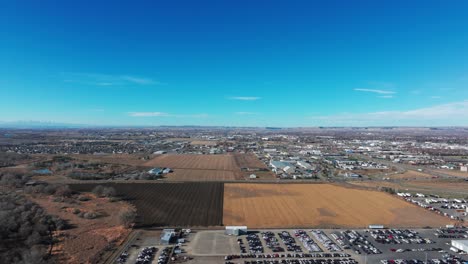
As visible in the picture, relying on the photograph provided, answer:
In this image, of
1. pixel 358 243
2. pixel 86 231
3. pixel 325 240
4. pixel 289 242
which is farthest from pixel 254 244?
pixel 86 231

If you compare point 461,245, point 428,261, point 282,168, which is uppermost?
point 282,168

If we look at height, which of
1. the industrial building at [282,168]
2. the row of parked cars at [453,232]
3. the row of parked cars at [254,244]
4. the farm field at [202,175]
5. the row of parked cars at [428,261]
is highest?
the industrial building at [282,168]

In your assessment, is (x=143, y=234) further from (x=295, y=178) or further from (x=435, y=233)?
(x=295, y=178)

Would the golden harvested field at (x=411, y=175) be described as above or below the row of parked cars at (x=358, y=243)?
above

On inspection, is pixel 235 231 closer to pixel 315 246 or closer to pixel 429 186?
pixel 315 246

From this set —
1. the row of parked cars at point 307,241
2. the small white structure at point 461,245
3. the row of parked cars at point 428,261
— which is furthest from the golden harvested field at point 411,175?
the row of parked cars at point 307,241

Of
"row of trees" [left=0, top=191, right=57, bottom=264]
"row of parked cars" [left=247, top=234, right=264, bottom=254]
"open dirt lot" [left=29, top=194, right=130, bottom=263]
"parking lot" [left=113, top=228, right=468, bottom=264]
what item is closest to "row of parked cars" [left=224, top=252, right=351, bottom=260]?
"parking lot" [left=113, top=228, right=468, bottom=264]

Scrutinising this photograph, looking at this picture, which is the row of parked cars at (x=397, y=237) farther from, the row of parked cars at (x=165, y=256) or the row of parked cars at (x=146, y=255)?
the row of parked cars at (x=146, y=255)

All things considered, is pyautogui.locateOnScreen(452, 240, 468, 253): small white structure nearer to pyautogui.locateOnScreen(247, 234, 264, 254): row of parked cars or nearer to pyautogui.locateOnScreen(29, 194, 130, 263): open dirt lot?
pyautogui.locateOnScreen(247, 234, 264, 254): row of parked cars
